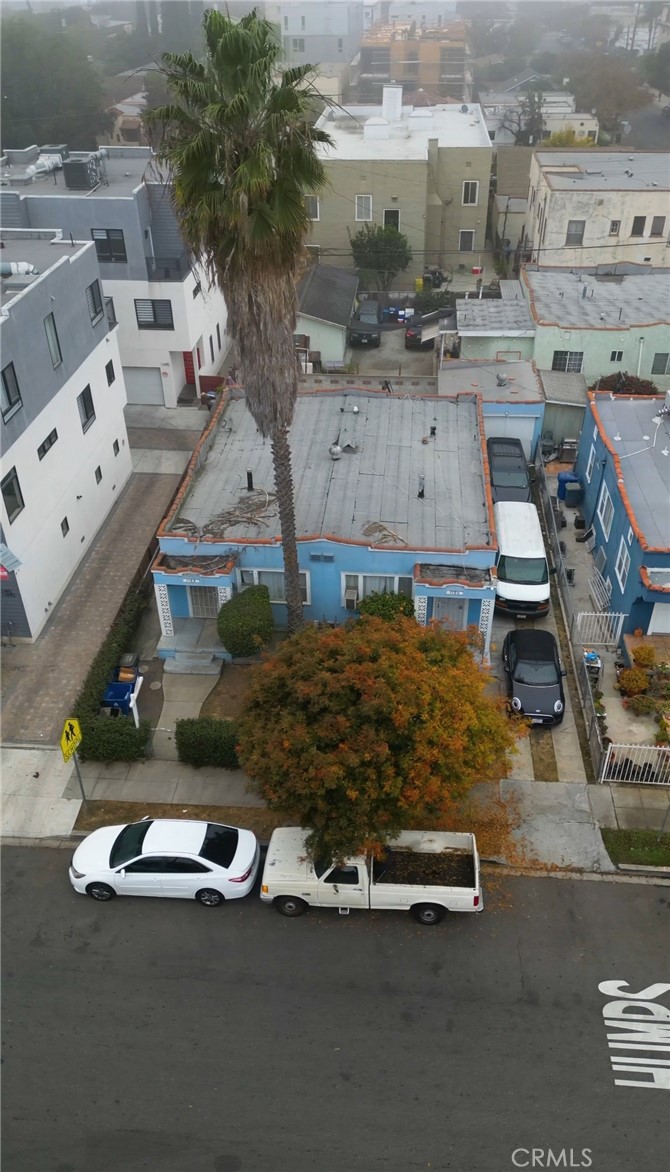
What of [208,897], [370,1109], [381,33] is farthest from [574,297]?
[381,33]

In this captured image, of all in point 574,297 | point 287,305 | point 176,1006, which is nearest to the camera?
point 176,1006

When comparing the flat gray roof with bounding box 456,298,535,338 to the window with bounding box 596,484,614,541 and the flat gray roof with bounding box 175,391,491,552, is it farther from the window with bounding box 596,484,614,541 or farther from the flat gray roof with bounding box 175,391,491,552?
the window with bounding box 596,484,614,541

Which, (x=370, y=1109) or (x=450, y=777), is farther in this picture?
(x=450, y=777)

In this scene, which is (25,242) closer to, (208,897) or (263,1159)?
(208,897)

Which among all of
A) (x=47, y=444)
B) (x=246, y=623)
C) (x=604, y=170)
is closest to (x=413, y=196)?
(x=604, y=170)

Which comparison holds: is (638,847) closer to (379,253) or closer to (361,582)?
(361,582)

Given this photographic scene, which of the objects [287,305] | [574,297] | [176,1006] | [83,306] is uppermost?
[287,305]

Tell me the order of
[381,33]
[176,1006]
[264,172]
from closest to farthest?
1. [264,172]
2. [176,1006]
3. [381,33]

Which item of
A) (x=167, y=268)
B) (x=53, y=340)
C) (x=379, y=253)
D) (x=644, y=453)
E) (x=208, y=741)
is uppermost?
(x=53, y=340)

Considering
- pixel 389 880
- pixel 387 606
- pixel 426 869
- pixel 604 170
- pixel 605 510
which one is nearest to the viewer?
pixel 389 880
